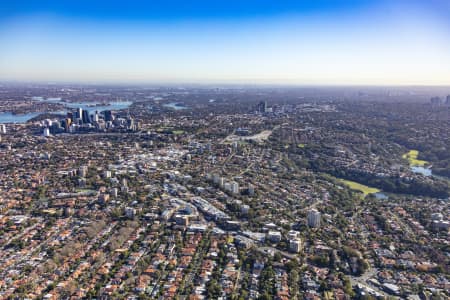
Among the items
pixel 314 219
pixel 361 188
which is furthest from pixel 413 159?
pixel 314 219

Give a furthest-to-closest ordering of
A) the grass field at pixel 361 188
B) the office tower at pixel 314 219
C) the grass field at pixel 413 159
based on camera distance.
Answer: the grass field at pixel 413 159 < the grass field at pixel 361 188 < the office tower at pixel 314 219

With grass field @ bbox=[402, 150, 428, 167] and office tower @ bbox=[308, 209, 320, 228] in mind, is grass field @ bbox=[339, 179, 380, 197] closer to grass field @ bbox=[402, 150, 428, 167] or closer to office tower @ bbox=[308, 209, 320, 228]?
office tower @ bbox=[308, 209, 320, 228]

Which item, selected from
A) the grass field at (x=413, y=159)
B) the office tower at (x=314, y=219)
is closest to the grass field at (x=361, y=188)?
the office tower at (x=314, y=219)

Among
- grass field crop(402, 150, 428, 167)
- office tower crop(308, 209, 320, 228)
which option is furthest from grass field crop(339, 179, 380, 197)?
grass field crop(402, 150, 428, 167)

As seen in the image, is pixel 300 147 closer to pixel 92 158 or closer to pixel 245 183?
pixel 245 183

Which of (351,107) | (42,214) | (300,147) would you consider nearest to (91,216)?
(42,214)

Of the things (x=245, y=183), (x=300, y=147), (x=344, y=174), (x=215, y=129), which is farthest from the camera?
(x=215, y=129)

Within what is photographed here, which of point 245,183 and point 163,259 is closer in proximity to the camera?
point 163,259

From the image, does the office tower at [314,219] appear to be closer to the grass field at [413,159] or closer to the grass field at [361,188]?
the grass field at [361,188]

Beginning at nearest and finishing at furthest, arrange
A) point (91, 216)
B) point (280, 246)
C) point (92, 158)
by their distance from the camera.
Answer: point (280, 246), point (91, 216), point (92, 158)
